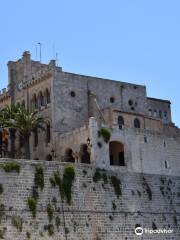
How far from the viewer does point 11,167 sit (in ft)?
108

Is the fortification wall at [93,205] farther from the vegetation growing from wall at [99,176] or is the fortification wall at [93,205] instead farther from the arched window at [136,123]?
the arched window at [136,123]

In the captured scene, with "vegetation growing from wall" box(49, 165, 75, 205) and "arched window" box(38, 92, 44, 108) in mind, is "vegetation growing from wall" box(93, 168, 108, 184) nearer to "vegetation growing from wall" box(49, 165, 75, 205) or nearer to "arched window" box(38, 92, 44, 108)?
"vegetation growing from wall" box(49, 165, 75, 205)

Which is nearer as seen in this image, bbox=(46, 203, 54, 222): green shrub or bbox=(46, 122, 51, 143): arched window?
bbox=(46, 203, 54, 222): green shrub

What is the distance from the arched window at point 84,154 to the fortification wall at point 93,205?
4448 millimetres

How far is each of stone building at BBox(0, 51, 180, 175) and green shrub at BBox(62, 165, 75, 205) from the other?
3.72m

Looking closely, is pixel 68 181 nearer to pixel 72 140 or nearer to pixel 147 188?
pixel 147 188

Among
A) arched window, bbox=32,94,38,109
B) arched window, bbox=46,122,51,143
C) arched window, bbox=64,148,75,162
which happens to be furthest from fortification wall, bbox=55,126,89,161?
arched window, bbox=32,94,38,109

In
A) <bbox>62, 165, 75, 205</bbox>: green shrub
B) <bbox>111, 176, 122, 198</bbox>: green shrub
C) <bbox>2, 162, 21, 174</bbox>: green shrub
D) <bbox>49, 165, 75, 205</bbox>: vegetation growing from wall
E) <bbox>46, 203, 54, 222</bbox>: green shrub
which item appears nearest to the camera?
<bbox>2, 162, 21, 174</bbox>: green shrub

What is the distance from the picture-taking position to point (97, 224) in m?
A: 35.5

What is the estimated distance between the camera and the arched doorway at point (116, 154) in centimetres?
4300

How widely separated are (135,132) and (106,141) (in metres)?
3.36

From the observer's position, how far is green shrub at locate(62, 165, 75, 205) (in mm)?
34875

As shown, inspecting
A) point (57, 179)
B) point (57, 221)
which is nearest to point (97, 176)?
point (57, 179)

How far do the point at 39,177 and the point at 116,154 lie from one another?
33.8 feet
